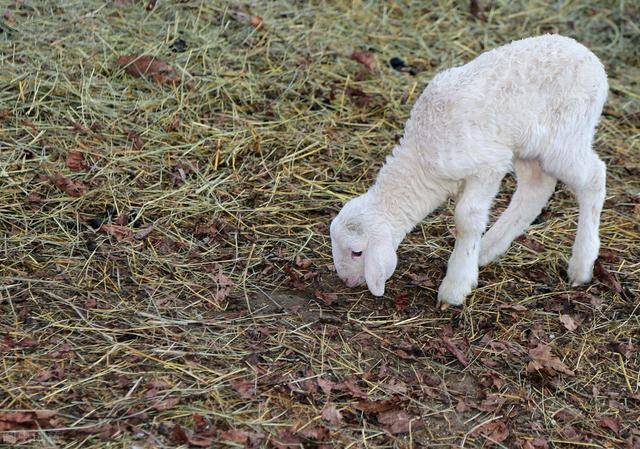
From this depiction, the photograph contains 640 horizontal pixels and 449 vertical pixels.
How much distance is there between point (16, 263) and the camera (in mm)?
5594

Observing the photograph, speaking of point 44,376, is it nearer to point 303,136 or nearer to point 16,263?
point 16,263

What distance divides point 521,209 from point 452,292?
0.79m

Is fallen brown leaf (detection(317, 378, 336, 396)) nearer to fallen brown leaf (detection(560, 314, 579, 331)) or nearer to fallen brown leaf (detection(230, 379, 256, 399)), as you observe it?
fallen brown leaf (detection(230, 379, 256, 399))

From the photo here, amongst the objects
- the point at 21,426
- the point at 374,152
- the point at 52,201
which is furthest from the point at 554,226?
the point at 21,426

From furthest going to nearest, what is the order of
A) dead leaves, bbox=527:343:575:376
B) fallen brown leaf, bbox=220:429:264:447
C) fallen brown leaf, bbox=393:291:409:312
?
1. fallen brown leaf, bbox=393:291:409:312
2. dead leaves, bbox=527:343:575:376
3. fallen brown leaf, bbox=220:429:264:447

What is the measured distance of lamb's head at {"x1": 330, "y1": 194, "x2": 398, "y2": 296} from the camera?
5.30 m

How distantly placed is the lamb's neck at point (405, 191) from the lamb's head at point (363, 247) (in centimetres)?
8

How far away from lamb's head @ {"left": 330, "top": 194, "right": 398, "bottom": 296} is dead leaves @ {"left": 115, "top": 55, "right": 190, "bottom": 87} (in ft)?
8.43

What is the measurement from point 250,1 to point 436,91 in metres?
3.72

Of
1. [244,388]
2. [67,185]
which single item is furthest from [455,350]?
[67,185]

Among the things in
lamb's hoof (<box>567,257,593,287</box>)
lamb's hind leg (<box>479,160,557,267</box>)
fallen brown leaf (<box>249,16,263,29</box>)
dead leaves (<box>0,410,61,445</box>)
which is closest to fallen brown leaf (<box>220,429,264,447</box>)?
dead leaves (<box>0,410,61,445</box>)

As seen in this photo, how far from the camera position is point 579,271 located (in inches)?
231

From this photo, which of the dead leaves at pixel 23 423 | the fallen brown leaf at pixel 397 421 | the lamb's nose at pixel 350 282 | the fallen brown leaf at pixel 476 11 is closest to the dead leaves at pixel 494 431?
the fallen brown leaf at pixel 397 421

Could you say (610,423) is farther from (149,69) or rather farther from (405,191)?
(149,69)
